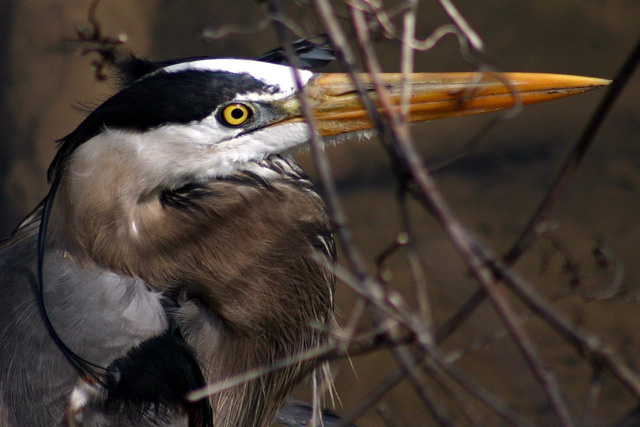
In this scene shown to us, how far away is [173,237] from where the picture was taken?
1.10m

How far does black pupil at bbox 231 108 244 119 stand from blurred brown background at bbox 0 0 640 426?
1.06m

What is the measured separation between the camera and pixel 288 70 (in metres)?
1.04

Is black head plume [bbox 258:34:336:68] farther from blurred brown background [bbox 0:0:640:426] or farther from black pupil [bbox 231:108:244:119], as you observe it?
blurred brown background [bbox 0:0:640:426]

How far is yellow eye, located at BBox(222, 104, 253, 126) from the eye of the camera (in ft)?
3.39

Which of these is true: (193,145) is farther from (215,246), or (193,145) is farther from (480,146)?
(480,146)

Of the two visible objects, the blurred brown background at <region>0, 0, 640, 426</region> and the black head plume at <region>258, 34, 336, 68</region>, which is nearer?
the black head plume at <region>258, 34, 336, 68</region>

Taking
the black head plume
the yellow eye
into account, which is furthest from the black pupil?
the black head plume

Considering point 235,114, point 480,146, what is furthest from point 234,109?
point 480,146

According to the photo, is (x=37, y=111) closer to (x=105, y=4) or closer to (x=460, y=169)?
(x=105, y=4)

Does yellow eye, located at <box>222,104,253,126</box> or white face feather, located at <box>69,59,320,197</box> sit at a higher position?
yellow eye, located at <box>222,104,253,126</box>

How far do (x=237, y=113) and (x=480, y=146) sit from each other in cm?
138

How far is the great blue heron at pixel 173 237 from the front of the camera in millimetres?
1028

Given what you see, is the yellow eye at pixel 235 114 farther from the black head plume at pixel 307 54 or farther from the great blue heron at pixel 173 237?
the black head plume at pixel 307 54

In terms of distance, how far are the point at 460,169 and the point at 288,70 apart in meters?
1.36
